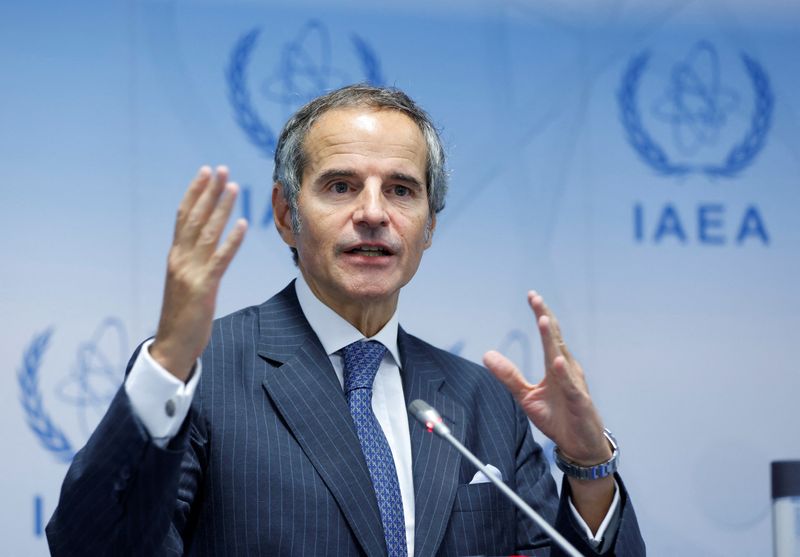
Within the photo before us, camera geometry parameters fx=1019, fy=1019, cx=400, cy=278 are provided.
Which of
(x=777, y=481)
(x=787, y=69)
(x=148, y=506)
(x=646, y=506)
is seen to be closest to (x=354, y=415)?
(x=148, y=506)

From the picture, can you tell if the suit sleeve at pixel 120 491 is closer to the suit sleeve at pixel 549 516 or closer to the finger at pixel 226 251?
the finger at pixel 226 251

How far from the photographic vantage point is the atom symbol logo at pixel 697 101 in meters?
3.42

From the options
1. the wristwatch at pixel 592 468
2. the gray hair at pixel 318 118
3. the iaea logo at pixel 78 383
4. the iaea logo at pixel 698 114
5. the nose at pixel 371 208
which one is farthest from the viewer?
the iaea logo at pixel 698 114

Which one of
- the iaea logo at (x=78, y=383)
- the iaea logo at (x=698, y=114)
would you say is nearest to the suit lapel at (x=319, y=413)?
the iaea logo at (x=78, y=383)

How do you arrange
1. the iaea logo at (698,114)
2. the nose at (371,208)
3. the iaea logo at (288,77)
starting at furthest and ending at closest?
the iaea logo at (698,114) < the iaea logo at (288,77) < the nose at (371,208)

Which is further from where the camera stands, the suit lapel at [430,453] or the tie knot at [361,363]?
the tie knot at [361,363]

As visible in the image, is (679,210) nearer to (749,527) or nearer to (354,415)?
(749,527)

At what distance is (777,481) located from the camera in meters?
2.21

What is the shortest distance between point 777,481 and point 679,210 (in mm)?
1347

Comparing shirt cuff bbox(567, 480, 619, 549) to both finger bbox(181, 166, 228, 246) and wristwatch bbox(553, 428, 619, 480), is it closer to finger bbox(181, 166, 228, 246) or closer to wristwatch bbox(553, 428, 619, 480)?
wristwatch bbox(553, 428, 619, 480)

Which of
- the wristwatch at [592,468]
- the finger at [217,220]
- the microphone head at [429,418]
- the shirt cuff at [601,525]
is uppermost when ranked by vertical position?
the finger at [217,220]

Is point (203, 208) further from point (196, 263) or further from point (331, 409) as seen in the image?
point (331, 409)

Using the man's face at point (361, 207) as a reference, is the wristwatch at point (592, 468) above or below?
below

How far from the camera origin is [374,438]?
6.52 feet
